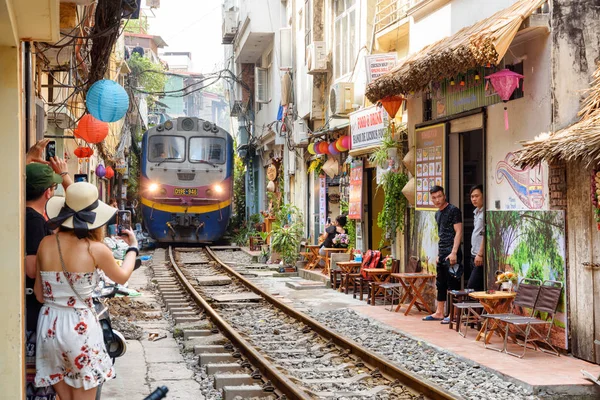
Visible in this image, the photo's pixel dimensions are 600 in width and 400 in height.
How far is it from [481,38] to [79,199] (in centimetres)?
582

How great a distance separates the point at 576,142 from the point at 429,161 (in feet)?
15.9

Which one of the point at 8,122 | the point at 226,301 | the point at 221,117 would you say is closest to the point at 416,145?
the point at 226,301

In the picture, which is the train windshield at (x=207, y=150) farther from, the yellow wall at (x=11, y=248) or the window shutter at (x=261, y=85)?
the yellow wall at (x=11, y=248)

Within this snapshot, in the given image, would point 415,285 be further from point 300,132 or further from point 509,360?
point 300,132

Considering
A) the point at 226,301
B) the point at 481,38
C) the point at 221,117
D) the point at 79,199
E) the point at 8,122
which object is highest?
the point at 221,117

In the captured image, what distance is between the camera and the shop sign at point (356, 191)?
55.2 feet

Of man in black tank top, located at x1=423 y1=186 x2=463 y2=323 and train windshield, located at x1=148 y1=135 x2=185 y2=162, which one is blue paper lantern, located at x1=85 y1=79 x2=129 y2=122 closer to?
man in black tank top, located at x1=423 y1=186 x2=463 y2=323

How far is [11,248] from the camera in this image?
4738 millimetres

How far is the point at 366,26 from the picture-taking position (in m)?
17.1

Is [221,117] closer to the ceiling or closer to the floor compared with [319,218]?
closer to the ceiling

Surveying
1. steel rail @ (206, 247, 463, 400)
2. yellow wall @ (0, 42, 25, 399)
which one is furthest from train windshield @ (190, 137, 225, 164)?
yellow wall @ (0, 42, 25, 399)

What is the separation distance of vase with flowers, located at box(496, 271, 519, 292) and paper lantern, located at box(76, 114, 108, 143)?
7.02m

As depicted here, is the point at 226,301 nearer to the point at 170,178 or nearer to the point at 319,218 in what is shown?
the point at 319,218

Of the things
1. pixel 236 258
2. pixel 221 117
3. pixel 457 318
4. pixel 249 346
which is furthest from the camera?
pixel 221 117
